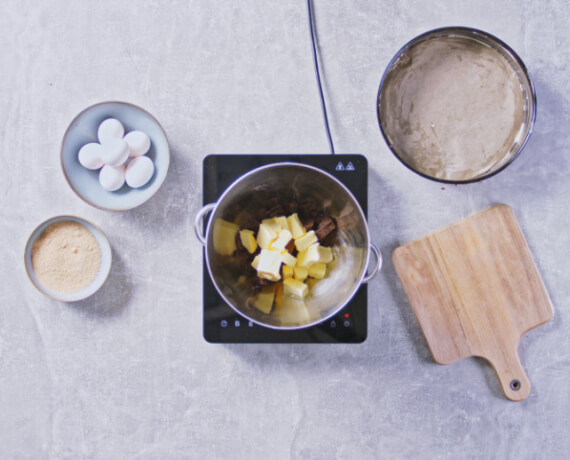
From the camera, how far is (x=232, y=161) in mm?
836

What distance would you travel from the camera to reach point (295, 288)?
2.48ft

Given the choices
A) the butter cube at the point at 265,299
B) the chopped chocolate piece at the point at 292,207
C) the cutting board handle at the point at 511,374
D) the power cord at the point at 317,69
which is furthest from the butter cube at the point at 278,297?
the cutting board handle at the point at 511,374

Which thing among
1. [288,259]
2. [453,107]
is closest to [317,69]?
[453,107]

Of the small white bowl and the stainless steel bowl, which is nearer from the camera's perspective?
the stainless steel bowl

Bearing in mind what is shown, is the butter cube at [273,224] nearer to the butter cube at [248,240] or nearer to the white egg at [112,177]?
the butter cube at [248,240]

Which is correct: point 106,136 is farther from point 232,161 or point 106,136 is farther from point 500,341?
point 500,341

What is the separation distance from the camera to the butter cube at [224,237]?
74 cm

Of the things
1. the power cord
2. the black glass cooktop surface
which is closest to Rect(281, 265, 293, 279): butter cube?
the black glass cooktop surface

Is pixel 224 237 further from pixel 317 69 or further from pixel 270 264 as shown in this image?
pixel 317 69

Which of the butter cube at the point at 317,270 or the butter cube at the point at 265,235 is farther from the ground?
the butter cube at the point at 265,235

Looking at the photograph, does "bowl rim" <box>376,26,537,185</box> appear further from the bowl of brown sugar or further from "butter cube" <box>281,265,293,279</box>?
the bowl of brown sugar

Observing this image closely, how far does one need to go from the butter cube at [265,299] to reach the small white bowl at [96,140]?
0.77 feet

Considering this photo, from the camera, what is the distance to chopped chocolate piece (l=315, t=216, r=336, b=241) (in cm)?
78

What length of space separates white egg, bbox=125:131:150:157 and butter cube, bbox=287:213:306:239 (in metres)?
0.25
